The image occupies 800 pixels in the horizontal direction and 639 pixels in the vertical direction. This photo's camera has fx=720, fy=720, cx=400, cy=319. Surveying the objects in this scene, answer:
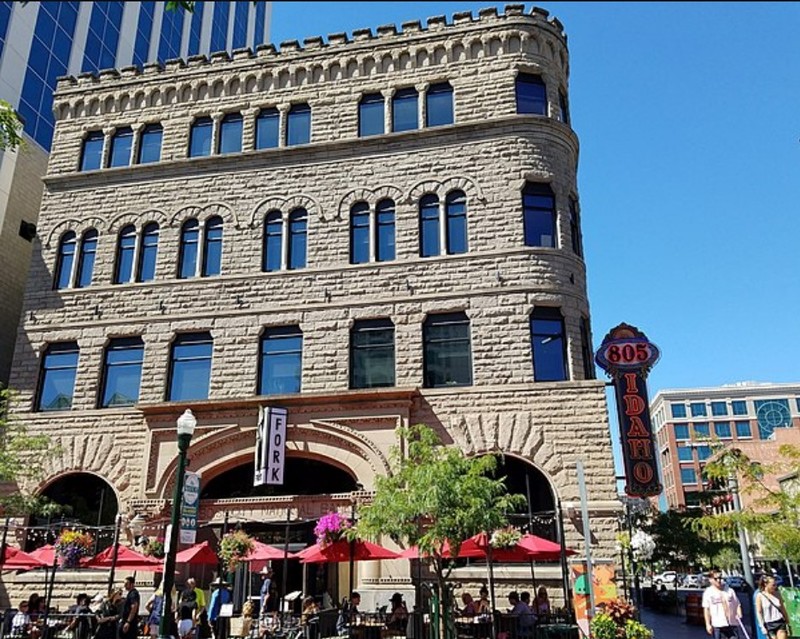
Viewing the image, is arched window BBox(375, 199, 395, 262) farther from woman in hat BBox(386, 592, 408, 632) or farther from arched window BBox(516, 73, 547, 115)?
woman in hat BBox(386, 592, 408, 632)

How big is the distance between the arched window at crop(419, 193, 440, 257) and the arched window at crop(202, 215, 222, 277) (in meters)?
6.78

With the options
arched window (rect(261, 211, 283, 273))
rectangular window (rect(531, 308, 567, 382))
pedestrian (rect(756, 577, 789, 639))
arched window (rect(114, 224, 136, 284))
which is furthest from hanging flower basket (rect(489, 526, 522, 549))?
arched window (rect(114, 224, 136, 284))

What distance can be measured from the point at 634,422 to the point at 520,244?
6.13 m

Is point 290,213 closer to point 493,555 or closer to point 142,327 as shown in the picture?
point 142,327

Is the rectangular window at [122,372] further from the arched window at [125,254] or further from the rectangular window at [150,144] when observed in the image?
the rectangular window at [150,144]

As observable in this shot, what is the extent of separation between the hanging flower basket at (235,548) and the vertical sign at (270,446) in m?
2.68

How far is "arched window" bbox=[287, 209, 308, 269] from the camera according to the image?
2334 cm

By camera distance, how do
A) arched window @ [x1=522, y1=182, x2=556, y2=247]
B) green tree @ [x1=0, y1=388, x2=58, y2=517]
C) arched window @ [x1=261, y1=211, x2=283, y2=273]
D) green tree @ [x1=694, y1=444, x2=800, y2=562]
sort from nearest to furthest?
green tree @ [x1=694, y1=444, x2=800, y2=562] → green tree @ [x1=0, y1=388, x2=58, y2=517] → arched window @ [x1=522, y1=182, x2=556, y2=247] → arched window @ [x1=261, y1=211, x2=283, y2=273]

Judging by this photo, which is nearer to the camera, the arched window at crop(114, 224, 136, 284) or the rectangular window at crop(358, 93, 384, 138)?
the rectangular window at crop(358, 93, 384, 138)

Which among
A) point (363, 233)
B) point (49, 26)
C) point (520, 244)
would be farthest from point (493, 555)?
point (49, 26)

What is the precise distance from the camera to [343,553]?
16500 mm

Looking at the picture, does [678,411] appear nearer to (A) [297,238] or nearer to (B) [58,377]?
(A) [297,238]

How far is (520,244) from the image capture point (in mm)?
21719

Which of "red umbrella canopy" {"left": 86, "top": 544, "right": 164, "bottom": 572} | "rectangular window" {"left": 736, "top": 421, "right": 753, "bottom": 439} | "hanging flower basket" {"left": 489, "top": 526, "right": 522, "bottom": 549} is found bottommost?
"red umbrella canopy" {"left": 86, "top": 544, "right": 164, "bottom": 572}
